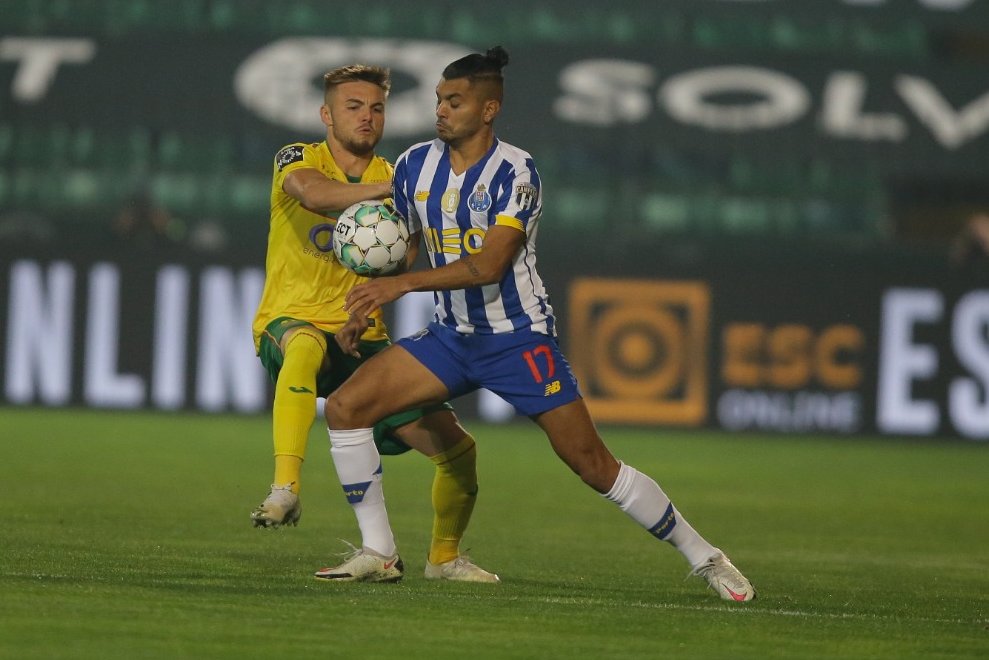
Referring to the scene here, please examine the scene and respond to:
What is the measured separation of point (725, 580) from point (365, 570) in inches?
53.5

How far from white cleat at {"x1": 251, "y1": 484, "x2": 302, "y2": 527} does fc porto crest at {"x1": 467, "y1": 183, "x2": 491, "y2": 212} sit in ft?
4.12

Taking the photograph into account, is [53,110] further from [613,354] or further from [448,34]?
[613,354]

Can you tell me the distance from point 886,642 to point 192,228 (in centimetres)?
1453

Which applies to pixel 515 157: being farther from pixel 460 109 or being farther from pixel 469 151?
pixel 460 109

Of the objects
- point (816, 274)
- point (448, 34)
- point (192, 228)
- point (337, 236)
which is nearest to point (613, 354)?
point (816, 274)

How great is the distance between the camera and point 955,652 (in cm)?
563

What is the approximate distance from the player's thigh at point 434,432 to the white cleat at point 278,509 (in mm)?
665

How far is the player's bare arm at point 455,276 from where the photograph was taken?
6379mm

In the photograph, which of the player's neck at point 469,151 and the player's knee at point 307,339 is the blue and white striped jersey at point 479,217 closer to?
the player's neck at point 469,151

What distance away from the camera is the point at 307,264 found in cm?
747

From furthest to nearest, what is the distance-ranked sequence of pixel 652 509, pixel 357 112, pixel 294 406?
pixel 357 112
pixel 294 406
pixel 652 509

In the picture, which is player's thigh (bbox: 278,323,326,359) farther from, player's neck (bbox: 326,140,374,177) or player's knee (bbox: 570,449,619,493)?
player's knee (bbox: 570,449,619,493)

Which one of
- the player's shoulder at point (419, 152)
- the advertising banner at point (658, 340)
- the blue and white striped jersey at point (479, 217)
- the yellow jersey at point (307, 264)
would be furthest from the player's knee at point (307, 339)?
the advertising banner at point (658, 340)

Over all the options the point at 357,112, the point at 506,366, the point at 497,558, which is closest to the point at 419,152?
the point at 357,112
